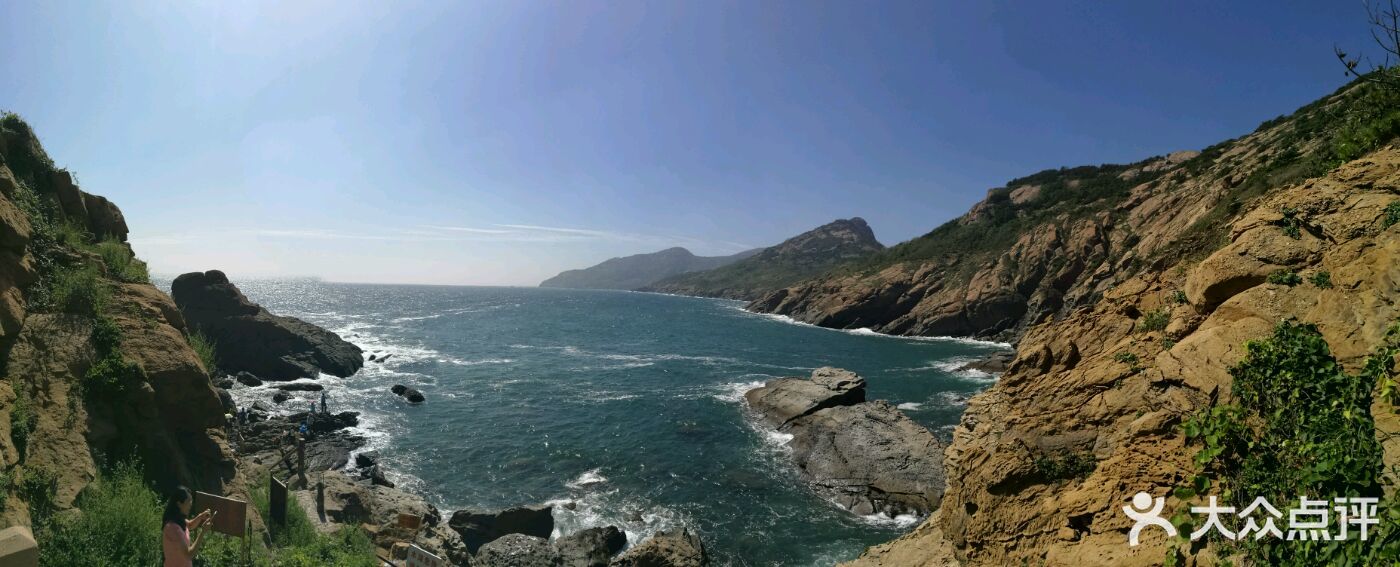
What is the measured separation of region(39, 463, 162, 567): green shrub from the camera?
30.0ft

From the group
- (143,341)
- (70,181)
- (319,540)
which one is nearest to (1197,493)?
(319,540)

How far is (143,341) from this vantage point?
45.8 feet

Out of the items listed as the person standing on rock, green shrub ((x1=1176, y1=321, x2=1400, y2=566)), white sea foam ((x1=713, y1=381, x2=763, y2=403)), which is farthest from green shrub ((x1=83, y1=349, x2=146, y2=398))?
white sea foam ((x1=713, y1=381, x2=763, y2=403))

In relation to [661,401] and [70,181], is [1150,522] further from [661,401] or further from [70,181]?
[661,401]

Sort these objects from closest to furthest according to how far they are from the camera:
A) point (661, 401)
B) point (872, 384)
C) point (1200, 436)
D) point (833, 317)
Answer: point (1200, 436)
point (661, 401)
point (872, 384)
point (833, 317)

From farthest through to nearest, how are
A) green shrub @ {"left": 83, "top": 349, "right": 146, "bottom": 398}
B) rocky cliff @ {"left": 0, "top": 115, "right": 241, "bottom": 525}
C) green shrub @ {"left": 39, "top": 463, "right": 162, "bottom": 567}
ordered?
green shrub @ {"left": 83, "top": 349, "right": 146, "bottom": 398}
rocky cliff @ {"left": 0, "top": 115, "right": 241, "bottom": 525}
green shrub @ {"left": 39, "top": 463, "right": 162, "bottom": 567}

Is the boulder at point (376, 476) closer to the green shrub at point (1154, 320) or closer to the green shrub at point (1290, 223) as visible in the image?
the green shrub at point (1154, 320)

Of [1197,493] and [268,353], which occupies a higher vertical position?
[1197,493]

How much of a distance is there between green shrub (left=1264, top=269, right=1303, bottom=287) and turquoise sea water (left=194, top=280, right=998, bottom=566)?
15.7 metres

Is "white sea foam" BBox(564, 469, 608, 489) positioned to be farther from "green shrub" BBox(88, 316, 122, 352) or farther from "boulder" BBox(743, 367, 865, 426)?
"green shrub" BBox(88, 316, 122, 352)

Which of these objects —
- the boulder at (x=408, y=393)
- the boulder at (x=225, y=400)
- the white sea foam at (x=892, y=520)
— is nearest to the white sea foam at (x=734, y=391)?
the white sea foam at (x=892, y=520)

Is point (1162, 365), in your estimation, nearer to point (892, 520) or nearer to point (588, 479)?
point (892, 520)

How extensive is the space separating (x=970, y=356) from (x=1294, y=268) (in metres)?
56.1

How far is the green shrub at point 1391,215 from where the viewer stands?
6.12 m
